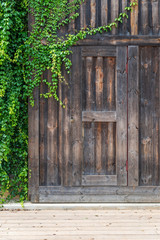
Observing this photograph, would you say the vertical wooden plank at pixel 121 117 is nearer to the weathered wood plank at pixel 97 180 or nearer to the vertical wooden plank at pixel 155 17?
the weathered wood plank at pixel 97 180

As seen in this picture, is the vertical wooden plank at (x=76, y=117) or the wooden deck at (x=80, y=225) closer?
the wooden deck at (x=80, y=225)

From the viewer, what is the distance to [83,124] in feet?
15.9

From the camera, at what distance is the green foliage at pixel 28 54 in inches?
186

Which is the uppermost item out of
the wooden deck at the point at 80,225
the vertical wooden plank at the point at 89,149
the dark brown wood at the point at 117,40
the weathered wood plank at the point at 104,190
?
the dark brown wood at the point at 117,40

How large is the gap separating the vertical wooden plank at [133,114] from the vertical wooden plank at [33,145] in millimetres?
1474

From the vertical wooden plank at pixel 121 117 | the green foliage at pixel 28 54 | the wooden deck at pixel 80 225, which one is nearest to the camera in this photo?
the wooden deck at pixel 80 225

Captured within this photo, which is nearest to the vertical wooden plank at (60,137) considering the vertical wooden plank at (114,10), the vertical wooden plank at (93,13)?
the vertical wooden plank at (93,13)

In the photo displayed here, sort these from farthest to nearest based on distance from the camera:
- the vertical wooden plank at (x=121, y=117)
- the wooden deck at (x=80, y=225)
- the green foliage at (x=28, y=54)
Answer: the vertical wooden plank at (x=121, y=117) → the green foliage at (x=28, y=54) → the wooden deck at (x=80, y=225)

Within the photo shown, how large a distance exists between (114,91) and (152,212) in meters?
1.96

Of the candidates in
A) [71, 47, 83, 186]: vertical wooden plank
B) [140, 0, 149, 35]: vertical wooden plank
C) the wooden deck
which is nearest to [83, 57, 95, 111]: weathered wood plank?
[71, 47, 83, 186]: vertical wooden plank

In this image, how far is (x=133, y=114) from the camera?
15.8 ft

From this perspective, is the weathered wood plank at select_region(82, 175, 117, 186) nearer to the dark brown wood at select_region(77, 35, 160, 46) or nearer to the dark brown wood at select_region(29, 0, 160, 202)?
the dark brown wood at select_region(29, 0, 160, 202)

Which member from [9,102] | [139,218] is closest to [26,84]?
[9,102]

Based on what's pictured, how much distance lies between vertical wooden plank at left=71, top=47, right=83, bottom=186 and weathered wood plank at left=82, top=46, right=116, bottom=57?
0.11 m
